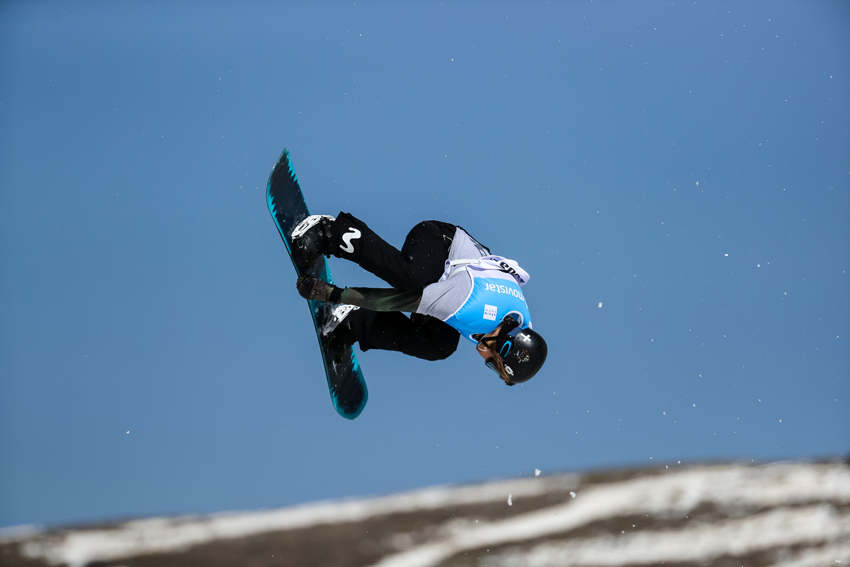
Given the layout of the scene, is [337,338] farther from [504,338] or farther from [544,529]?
[544,529]

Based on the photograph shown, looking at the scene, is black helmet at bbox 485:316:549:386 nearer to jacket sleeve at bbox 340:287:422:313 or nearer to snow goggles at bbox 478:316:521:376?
snow goggles at bbox 478:316:521:376

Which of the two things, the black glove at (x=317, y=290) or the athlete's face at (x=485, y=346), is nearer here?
the black glove at (x=317, y=290)

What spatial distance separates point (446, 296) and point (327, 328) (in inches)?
36.0

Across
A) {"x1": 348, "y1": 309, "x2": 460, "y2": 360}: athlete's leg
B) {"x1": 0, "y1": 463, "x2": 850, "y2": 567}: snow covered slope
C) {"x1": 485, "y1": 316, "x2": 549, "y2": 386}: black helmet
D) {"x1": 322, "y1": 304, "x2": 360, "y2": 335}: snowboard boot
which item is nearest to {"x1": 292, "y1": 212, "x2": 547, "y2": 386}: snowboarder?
{"x1": 485, "y1": 316, "x2": 549, "y2": 386}: black helmet

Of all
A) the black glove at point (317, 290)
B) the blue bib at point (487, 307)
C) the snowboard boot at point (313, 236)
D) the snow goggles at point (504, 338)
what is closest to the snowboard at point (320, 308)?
the snowboard boot at point (313, 236)

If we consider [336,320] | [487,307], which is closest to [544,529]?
[336,320]

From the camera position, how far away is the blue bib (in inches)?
129

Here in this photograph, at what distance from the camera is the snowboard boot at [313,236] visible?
3.29 m

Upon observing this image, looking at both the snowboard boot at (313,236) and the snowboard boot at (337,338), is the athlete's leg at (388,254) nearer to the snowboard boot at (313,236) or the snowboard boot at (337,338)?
the snowboard boot at (313,236)

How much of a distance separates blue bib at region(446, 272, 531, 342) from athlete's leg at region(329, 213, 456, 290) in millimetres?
230

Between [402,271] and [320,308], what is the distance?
0.81 m

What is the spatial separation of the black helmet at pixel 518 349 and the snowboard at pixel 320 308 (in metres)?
1.02

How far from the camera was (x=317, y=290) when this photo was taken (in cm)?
322

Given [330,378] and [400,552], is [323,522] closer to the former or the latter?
[400,552]
